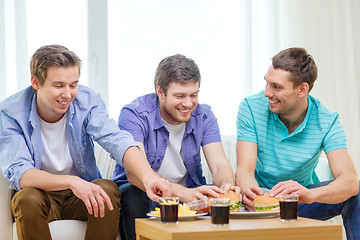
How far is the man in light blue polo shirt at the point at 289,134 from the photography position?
2469 millimetres

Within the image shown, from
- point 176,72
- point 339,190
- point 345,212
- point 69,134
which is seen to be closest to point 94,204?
point 69,134

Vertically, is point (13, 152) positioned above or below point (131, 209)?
above

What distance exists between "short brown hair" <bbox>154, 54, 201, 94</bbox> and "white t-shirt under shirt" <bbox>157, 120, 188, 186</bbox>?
0.23m

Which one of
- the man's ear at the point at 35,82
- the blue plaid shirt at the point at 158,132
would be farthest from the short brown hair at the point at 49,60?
the blue plaid shirt at the point at 158,132

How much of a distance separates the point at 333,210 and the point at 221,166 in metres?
0.58

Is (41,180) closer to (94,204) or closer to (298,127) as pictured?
(94,204)

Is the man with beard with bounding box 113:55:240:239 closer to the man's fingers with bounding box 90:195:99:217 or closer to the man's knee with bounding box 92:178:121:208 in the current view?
the man's knee with bounding box 92:178:121:208

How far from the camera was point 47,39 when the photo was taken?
11.6 feet

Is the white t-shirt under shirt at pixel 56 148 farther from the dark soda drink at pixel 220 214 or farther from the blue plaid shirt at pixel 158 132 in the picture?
the dark soda drink at pixel 220 214

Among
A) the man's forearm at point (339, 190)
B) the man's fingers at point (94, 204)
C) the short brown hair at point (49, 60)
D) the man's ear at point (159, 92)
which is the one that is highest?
the short brown hair at point (49, 60)

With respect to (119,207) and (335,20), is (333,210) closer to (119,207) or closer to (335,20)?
(119,207)

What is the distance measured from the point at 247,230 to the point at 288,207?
234 mm

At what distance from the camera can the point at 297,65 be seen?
8.31 feet

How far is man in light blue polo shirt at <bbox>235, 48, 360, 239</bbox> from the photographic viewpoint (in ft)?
8.10
